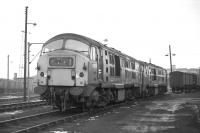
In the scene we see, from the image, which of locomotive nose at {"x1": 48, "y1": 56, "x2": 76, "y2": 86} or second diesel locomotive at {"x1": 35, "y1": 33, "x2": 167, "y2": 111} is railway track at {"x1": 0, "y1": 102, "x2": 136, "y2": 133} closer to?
second diesel locomotive at {"x1": 35, "y1": 33, "x2": 167, "y2": 111}

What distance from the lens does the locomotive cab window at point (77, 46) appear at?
46.1 feet

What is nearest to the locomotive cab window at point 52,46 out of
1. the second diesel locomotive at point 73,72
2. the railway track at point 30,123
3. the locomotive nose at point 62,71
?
the second diesel locomotive at point 73,72

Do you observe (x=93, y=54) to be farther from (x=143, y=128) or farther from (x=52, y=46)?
(x=143, y=128)

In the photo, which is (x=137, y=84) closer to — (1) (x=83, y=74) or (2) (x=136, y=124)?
(1) (x=83, y=74)

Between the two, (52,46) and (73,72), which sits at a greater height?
(52,46)

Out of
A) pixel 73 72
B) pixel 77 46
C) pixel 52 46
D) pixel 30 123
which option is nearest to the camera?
pixel 30 123

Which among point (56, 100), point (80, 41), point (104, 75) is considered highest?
point (80, 41)

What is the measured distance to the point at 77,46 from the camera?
1414cm

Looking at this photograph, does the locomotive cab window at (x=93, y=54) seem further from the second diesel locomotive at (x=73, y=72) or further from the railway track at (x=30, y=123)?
the railway track at (x=30, y=123)

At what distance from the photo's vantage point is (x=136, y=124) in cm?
1108

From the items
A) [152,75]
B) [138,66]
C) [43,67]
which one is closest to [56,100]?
[43,67]

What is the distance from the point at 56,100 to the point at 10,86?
148 feet

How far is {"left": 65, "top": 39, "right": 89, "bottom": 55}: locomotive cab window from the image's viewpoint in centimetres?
1405

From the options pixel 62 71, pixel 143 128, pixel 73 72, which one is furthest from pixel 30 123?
pixel 143 128
